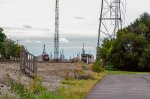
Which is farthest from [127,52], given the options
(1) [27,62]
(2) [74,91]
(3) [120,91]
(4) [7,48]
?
→ (2) [74,91]

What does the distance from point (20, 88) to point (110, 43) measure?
3033 inches

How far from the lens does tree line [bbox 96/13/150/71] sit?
85.4 meters

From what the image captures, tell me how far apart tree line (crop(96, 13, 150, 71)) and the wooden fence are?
150 ft

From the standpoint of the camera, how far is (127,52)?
286 feet

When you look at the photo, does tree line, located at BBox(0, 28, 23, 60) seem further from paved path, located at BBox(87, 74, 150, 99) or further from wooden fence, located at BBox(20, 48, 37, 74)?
paved path, located at BBox(87, 74, 150, 99)

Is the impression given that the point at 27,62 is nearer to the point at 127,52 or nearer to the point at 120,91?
the point at 120,91

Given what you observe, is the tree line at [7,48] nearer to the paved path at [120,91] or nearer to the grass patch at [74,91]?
the paved path at [120,91]

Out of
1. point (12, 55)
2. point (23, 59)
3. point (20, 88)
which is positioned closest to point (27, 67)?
point (23, 59)

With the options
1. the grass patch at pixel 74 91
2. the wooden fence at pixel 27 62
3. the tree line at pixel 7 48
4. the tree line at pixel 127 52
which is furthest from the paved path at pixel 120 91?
the tree line at pixel 7 48

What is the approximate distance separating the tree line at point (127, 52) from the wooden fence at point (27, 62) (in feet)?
150

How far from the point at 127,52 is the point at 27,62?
49826 millimetres

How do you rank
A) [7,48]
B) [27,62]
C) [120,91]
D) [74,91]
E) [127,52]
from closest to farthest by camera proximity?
[74,91] < [120,91] < [27,62] < [127,52] < [7,48]

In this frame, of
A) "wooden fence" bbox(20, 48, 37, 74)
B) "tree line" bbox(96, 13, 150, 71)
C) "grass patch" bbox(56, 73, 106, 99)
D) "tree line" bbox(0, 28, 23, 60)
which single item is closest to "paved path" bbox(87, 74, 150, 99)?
"grass patch" bbox(56, 73, 106, 99)

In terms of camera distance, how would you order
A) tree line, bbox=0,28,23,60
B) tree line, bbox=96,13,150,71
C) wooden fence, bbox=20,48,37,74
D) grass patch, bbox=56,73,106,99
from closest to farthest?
grass patch, bbox=56,73,106,99
wooden fence, bbox=20,48,37,74
tree line, bbox=96,13,150,71
tree line, bbox=0,28,23,60
